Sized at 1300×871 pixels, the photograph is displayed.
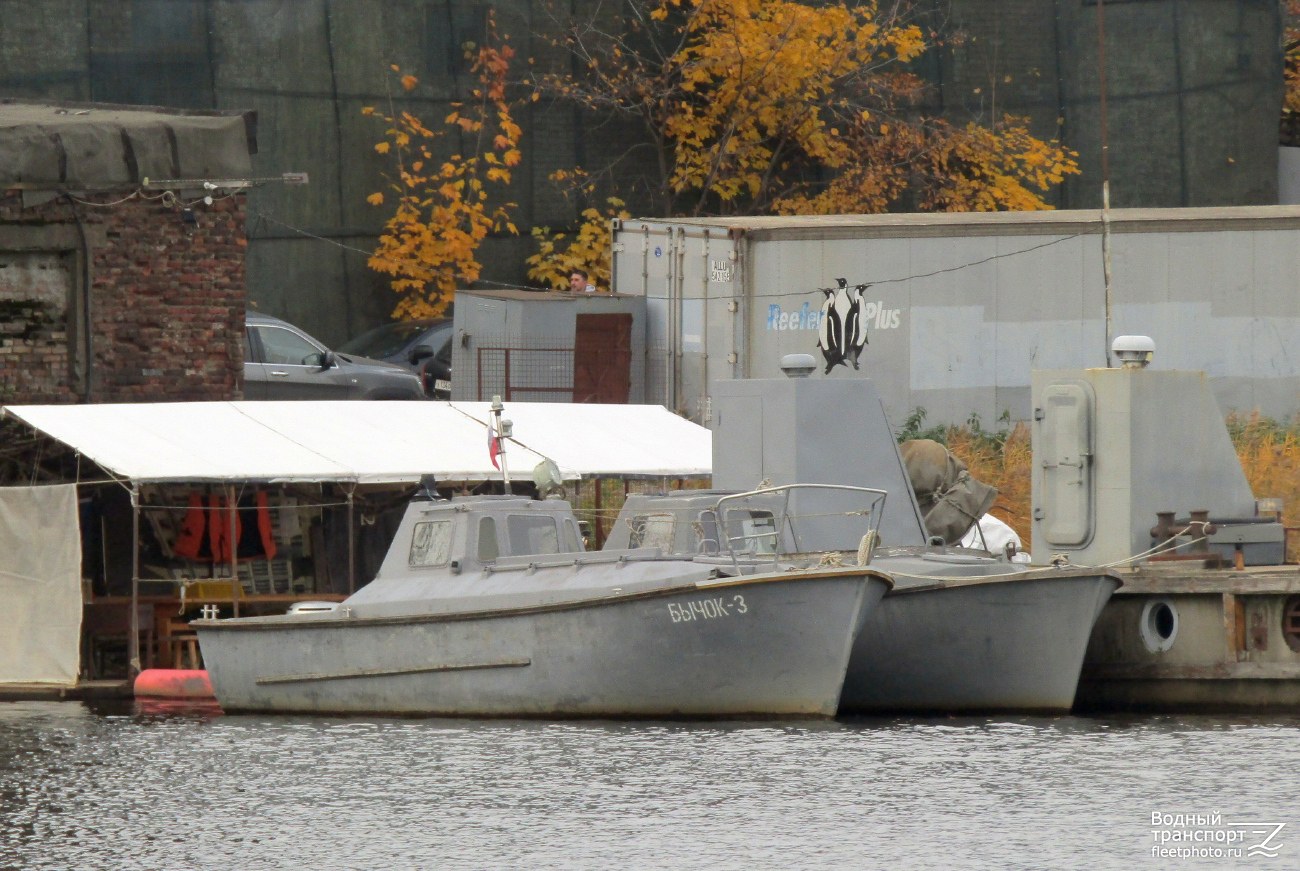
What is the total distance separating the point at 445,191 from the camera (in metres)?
34.2

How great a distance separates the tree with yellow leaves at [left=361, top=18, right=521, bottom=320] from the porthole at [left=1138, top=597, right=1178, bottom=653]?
57.9 ft

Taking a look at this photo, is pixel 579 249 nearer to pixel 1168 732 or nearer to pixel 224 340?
pixel 224 340

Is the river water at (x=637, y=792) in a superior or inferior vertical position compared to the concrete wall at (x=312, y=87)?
inferior

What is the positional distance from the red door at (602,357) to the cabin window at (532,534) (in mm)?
10622

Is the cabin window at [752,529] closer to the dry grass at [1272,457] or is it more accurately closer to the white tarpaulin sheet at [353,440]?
the white tarpaulin sheet at [353,440]

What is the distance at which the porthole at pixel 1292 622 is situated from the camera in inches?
687

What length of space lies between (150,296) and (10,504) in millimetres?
4291

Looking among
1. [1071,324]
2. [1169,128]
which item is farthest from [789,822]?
[1169,128]

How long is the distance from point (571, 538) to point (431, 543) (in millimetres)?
1223

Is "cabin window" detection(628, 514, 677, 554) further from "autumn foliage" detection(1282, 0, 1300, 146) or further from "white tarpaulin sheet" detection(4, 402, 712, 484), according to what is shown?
"autumn foliage" detection(1282, 0, 1300, 146)

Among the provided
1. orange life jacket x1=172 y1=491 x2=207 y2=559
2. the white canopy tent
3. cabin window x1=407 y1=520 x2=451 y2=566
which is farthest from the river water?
orange life jacket x1=172 y1=491 x2=207 y2=559

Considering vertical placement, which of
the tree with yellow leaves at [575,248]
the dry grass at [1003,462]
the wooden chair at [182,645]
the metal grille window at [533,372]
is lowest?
the wooden chair at [182,645]

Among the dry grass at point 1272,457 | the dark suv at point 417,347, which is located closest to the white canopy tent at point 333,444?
the dry grass at point 1272,457

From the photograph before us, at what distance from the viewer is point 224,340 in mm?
23500
